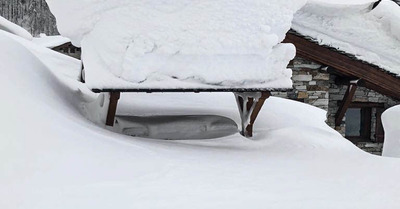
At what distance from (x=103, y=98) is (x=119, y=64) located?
2.23 feet

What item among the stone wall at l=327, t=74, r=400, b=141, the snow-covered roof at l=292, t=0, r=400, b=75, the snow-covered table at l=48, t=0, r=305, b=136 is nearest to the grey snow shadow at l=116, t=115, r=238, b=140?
the snow-covered table at l=48, t=0, r=305, b=136

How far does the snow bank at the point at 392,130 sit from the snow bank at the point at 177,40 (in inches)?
75.4

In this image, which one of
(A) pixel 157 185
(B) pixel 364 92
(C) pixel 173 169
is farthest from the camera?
(B) pixel 364 92

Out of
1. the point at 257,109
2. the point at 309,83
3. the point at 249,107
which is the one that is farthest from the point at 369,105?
the point at 257,109

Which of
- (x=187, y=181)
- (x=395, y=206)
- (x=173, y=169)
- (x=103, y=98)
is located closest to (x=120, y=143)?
(x=173, y=169)

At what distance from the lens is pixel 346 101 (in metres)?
7.32

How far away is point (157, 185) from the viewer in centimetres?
234

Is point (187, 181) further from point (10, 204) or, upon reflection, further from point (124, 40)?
point (124, 40)

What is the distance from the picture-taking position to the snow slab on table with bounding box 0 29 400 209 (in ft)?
7.00

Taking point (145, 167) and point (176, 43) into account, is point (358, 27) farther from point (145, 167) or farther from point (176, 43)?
point (145, 167)

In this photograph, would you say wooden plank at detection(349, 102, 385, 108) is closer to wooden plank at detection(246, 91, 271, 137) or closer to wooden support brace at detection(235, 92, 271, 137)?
wooden support brace at detection(235, 92, 271, 137)

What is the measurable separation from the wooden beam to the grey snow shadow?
3711mm

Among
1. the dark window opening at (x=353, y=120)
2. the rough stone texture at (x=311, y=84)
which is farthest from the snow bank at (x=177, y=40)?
the dark window opening at (x=353, y=120)

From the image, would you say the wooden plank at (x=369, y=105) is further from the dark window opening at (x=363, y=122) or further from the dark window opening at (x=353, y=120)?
the dark window opening at (x=353, y=120)
